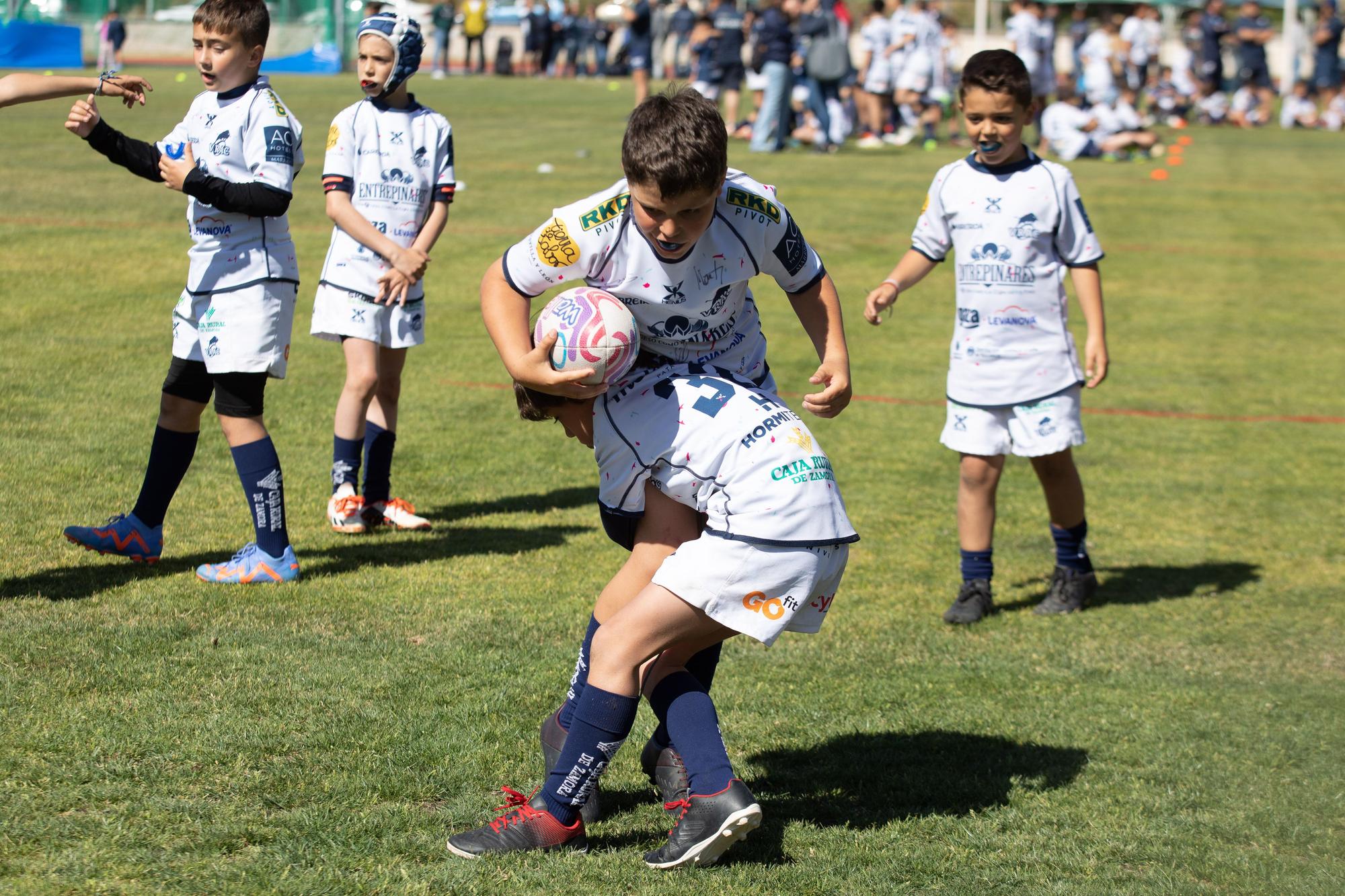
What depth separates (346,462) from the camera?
21.6 feet

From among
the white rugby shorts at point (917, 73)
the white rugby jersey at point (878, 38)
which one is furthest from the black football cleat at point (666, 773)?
the white rugby shorts at point (917, 73)

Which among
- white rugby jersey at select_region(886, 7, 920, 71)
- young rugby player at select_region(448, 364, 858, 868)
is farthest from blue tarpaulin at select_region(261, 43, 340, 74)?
young rugby player at select_region(448, 364, 858, 868)

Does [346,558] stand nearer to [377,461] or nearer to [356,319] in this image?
[377,461]

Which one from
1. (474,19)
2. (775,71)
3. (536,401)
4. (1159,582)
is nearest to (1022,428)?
(1159,582)

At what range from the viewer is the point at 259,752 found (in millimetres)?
4027

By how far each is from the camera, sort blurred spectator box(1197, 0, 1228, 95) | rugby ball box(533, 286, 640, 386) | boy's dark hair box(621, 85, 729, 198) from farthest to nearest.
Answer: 1. blurred spectator box(1197, 0, 1228, 95)
2. rugby ball box(533, 286, 640, 386)
3. boy's dark hair box(621, 85, 729, 198)

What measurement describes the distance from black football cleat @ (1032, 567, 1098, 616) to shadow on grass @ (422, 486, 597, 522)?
2.32m

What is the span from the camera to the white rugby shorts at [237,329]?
17.8ft

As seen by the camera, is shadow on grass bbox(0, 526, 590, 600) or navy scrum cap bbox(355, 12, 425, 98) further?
navy scrum cap bbox(355, 12, 425, 98)

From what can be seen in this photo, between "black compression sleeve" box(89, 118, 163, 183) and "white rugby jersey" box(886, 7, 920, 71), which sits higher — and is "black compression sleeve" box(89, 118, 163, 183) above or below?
below

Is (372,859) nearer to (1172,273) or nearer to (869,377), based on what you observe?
(869,377)

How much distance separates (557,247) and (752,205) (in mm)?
522

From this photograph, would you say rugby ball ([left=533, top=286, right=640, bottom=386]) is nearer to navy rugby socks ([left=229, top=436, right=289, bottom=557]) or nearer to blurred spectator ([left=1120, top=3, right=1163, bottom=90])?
navy rugby socks ([left=229, top=436, right=289, bottom=557])

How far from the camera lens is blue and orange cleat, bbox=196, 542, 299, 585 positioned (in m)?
5.50
